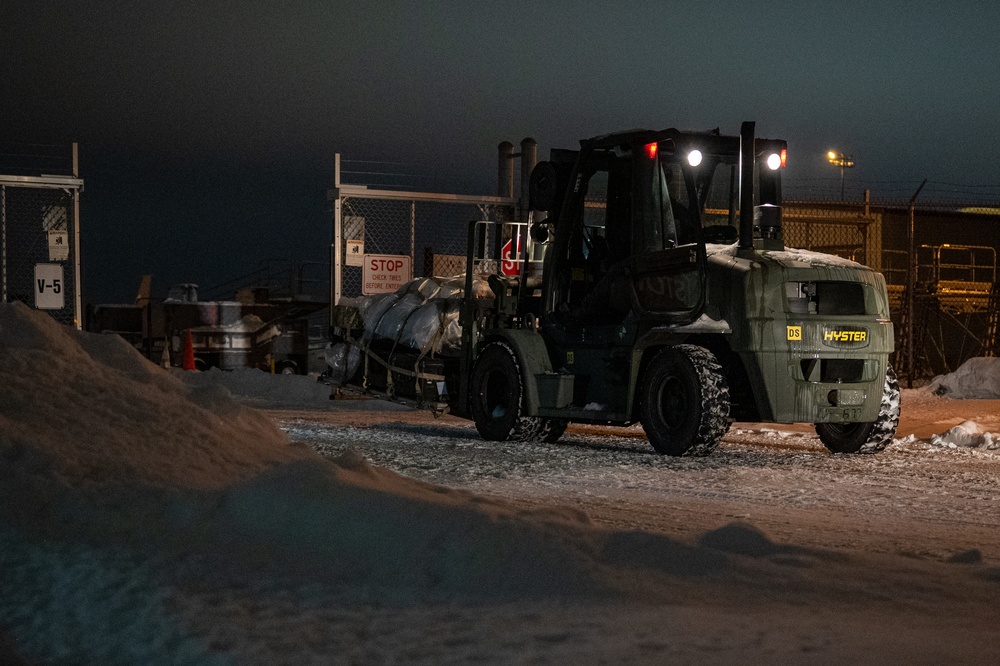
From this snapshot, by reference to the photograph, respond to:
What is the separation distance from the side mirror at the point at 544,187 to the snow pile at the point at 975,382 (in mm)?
10525

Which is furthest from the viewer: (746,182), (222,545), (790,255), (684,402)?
(790,255)

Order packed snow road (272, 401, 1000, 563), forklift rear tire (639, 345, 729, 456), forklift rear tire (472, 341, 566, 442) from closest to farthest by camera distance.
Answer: packed snow road (272, 401, 1000, 563)
forklift rear tire (639, 345, 729, 456)
forklift rear tire (472, 341, 566, 442)

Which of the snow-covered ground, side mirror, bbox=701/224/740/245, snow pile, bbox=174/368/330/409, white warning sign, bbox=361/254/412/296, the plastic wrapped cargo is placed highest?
side mirror, bbox=701/224/740/245

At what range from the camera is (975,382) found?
20969 millimetres

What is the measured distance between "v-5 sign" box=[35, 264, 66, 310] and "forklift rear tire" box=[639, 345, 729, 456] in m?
11.5

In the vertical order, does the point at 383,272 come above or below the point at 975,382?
above

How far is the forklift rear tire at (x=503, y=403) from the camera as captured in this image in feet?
43.5

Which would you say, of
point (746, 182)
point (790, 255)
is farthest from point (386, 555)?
point (790, 255)

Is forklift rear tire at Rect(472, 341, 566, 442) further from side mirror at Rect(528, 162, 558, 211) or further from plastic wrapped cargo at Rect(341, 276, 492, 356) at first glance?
side mirror at Rect(528, 162, 558, 211)

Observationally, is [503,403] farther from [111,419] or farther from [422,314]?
[111,419]

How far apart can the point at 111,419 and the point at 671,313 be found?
564 cm

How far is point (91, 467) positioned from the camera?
6742mm

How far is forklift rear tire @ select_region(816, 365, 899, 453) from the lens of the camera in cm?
1207

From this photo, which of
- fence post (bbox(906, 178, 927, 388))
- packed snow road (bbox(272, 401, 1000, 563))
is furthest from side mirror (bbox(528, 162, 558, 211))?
fence post (bbox(906, 178, 927, 388))
